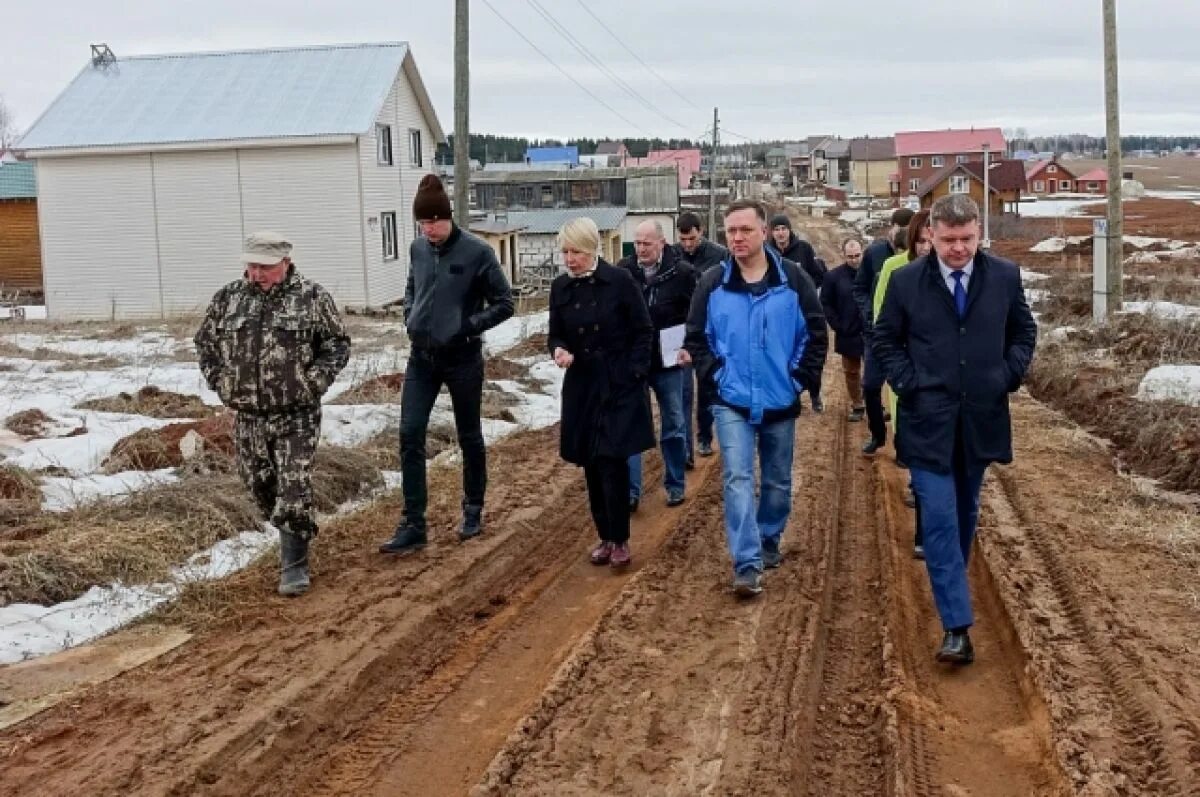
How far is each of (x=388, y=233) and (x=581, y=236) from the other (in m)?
27.4

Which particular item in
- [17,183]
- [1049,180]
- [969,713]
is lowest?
[969,713]

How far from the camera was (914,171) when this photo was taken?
10825 cm

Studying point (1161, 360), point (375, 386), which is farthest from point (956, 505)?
point (1161, 360)

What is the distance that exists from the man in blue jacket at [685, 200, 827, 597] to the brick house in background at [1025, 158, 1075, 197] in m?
116

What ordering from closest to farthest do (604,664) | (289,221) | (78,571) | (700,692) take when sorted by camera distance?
(700,692), (604,664), (78,571), (289,221)

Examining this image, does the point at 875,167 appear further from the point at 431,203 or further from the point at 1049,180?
the point at 431,203

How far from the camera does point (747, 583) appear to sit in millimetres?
6160

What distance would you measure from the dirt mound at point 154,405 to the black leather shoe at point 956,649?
8497 millimetres

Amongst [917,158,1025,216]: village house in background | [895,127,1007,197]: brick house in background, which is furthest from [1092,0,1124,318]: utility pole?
[895,127,1007,197]: brick house in background

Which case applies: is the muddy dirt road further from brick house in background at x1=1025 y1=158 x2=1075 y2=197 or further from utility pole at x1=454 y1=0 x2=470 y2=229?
brick house in background at x1=1025 y1=158 x2=1075 y2=197

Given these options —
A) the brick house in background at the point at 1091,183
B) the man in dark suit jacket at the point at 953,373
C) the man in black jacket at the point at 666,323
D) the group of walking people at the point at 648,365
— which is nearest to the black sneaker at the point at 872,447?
the man in black jacket at the point at 666,323

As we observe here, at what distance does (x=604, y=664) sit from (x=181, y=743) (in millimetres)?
1764

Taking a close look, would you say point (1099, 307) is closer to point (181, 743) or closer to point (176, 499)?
point (176, 499)

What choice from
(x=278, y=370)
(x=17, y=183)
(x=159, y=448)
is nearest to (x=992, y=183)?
(x=17, y=183)
